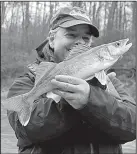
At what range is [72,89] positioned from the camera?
74.1 inches

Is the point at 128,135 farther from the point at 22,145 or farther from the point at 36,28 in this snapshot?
the point at 36,28

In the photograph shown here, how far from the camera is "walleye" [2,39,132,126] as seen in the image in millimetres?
2012

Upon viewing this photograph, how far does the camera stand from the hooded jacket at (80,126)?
199 centimetres

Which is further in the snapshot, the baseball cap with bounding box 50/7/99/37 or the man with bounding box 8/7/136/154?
the baseball cap with bounding box 50/7/99/37

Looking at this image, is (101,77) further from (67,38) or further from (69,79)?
(67,38)

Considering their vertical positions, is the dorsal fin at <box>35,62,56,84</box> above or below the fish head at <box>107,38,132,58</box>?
below

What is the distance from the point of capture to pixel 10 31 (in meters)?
25.7

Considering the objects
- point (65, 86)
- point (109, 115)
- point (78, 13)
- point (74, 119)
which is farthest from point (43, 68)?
point (78, 13)

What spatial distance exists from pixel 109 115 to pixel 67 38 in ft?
2.26

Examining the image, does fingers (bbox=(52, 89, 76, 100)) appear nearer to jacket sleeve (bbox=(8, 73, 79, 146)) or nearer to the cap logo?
jacket sleeve (bbox=(8, 73, 79, 146))

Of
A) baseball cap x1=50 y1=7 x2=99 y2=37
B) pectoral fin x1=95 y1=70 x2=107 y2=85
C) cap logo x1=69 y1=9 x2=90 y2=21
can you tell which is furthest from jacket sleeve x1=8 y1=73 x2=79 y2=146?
cap logo x1=69 y1=9 x2=90 y2=21

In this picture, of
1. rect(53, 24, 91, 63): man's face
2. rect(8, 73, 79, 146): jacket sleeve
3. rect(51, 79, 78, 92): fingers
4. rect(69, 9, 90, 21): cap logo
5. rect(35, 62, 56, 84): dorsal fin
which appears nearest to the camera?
rect(51, 79, 78, 92): fingers

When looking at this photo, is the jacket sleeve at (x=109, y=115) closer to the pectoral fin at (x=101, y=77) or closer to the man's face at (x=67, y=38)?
the pectoral fin at (x=101, y=77)

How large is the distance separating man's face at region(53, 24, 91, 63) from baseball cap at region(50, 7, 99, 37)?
38 millimetres
